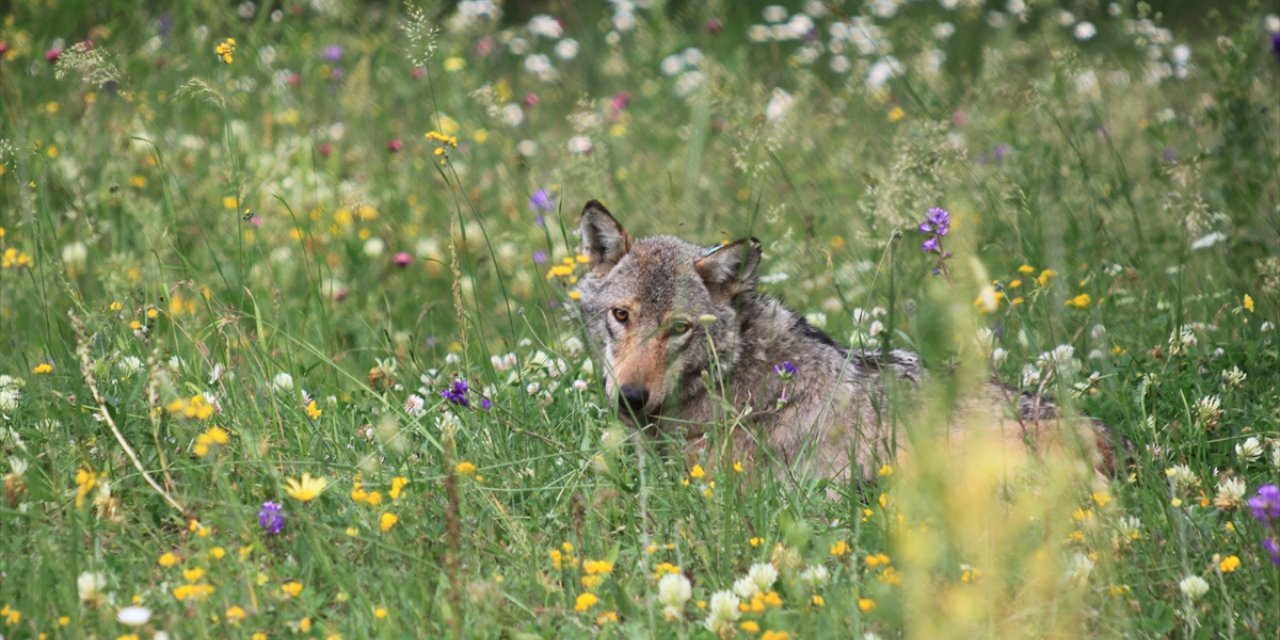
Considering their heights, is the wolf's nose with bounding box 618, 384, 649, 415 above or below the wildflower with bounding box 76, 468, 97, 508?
below

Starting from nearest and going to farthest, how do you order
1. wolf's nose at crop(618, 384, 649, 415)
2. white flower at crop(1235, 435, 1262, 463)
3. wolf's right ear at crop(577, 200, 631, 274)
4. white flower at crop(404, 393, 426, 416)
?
white flower at crop(1235, 435, 1262, 463) → white flower at crop(404, 393, 426, 416) → wolf's nose at crop(618, 384, 649, 415) → wolf's right ear at crop(577, 200, 631, 274)

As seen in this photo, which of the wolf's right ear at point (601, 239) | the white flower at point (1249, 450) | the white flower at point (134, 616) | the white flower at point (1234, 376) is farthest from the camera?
the wolf's right ear at point (601, 239)

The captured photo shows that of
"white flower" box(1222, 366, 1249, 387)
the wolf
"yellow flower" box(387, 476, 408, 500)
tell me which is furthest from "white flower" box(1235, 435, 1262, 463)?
"yellow flower" box(387, 476, 408, 500)

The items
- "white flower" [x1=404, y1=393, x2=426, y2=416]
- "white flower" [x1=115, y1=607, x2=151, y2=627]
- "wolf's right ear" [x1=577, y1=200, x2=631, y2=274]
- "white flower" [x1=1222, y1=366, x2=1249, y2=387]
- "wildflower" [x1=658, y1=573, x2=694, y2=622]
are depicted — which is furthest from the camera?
"wolf's right ear" [x1=577, y1=200, x2=631, y2=274]

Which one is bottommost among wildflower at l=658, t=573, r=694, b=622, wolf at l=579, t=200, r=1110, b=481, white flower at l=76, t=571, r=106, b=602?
wolf at l=579, t=200, r=1110, b=481

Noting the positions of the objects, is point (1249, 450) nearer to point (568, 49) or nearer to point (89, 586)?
point (89, 586)

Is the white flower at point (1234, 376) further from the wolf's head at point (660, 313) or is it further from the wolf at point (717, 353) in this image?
the wolf's head at point (660, 313)

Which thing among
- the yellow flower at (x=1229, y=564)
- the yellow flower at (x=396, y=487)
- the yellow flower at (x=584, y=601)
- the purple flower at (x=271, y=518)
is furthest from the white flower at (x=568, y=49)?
the yellow flower at (x=1229, y=564)

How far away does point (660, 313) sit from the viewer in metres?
5.32

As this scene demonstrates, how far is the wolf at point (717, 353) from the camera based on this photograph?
5156 mm

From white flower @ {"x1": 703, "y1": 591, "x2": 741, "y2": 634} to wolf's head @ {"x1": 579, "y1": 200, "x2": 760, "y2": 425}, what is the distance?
5.52ft

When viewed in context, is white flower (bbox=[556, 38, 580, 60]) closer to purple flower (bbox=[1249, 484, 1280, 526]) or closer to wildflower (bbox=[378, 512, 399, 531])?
wildflower (bbox=[378, 512, 399, 531])

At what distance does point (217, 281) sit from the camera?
Result: 6.87 meters

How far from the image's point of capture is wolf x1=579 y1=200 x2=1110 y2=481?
5.16 meters
